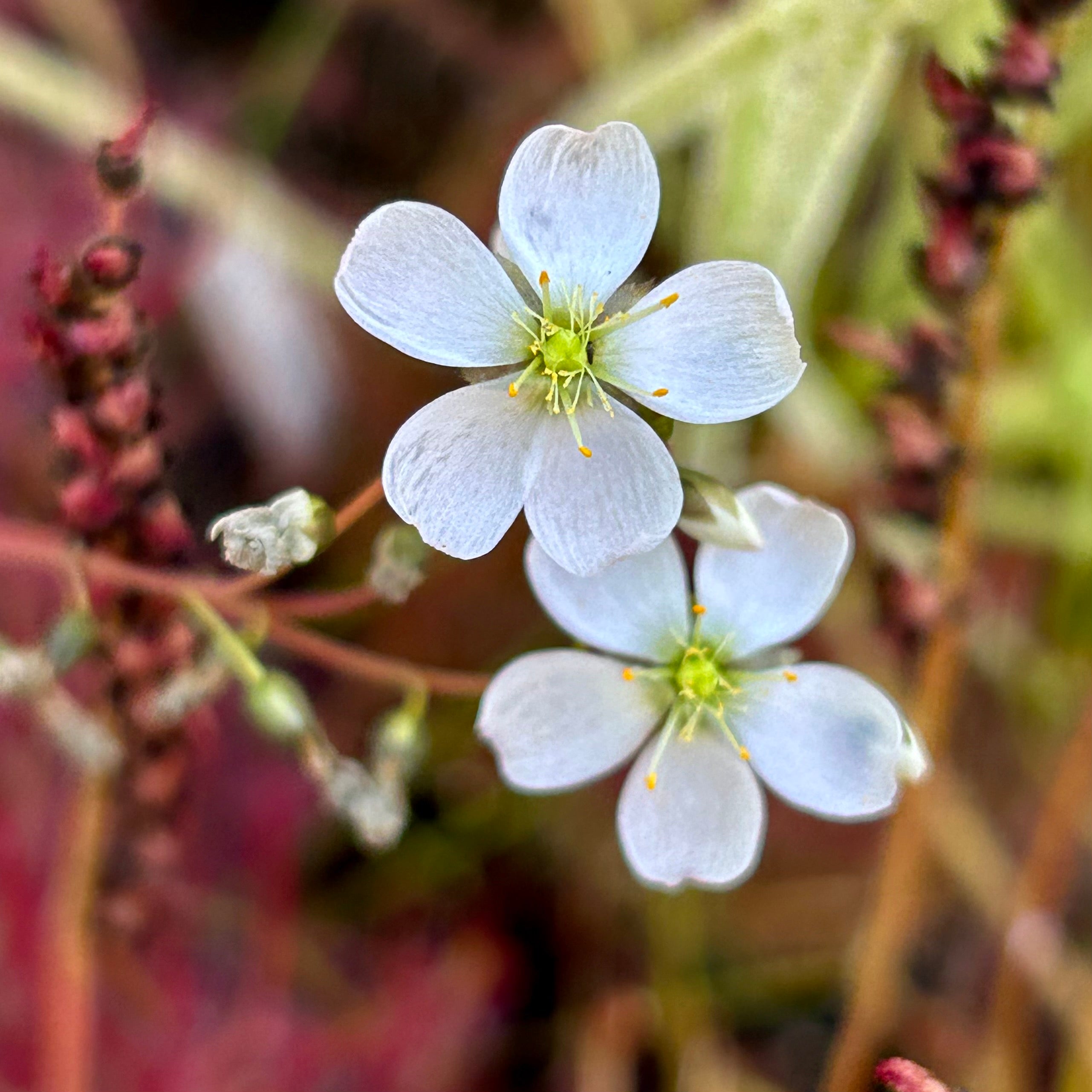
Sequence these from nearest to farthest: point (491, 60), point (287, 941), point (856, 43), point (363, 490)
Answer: point (363, 490), point (856, 43), point (287, 941), point (491, 60)

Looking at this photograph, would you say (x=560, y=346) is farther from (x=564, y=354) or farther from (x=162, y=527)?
(x=162, y=527)

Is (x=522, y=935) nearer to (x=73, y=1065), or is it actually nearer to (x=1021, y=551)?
(x=73, y=1065)

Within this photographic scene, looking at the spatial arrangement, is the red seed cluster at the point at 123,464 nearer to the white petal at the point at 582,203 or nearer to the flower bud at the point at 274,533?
the flower bud at the point at 274,533

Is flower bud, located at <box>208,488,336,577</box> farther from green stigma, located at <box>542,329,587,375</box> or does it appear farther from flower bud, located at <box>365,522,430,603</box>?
green stigma, located at <box>542,329,587,375</box>

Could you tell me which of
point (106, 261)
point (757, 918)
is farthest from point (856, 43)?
point (757, 918)

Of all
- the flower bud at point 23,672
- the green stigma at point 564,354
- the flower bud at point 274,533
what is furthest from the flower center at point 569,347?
the flower bud at point 23,672
